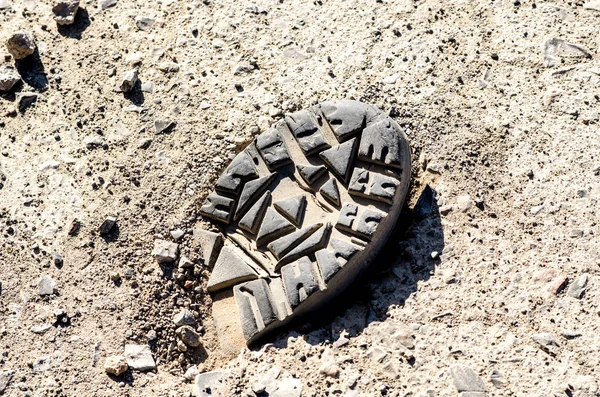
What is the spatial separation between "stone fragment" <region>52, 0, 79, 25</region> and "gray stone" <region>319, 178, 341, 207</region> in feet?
5.89

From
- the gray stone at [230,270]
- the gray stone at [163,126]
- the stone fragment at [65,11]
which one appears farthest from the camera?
the stone fragment at [65,11]

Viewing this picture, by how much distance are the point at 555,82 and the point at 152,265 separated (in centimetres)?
205

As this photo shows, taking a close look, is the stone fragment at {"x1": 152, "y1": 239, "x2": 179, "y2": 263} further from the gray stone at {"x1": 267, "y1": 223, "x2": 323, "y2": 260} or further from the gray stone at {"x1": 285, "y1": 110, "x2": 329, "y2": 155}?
the gray stone at {"x1": 285, "y1": 110, "x2": 329, "y2": 155}

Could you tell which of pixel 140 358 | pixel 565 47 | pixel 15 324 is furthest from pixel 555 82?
pixel 15 324

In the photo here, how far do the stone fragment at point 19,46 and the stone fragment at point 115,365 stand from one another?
1759 millimetres

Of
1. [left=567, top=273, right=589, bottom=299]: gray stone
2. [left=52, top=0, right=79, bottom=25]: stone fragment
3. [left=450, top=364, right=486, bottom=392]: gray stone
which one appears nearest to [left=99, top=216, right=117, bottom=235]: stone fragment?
[left=52, top=0, right=79, bottom=25]: stone fragment

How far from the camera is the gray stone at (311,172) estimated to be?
3238 millimetres

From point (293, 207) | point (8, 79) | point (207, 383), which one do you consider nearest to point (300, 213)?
point (293, 207)

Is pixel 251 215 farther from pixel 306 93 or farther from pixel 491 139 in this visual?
pixel 491 139

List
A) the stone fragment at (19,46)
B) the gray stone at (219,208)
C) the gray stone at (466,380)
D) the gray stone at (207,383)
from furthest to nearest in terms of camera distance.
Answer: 1. the stone fragment at (19,46)
2. the gray stone at (219,208)
3. the gray stone at (207,383)
4. the gray stone at (466,380)

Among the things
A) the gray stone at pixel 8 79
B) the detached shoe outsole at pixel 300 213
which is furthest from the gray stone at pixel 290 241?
the gray stone at pixel 8 79

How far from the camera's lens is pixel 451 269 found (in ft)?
10.4

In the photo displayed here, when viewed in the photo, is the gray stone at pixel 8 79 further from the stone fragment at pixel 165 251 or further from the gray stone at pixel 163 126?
the stone fragment at pixel 165 251

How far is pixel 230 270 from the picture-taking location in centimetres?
320
